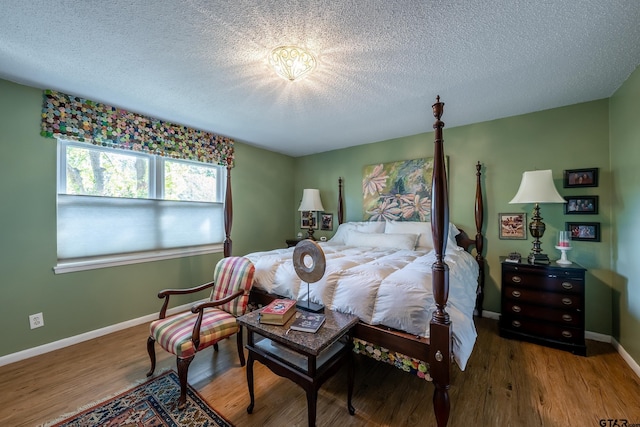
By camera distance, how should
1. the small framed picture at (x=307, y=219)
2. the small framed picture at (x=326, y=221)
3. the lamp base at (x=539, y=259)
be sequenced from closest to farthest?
the lamp base at (x=539, y=259) < the small framed picture at (x=326, y=221) < the small framed picture at (x=307, y=219)

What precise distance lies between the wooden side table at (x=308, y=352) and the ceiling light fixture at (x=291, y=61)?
1757mm

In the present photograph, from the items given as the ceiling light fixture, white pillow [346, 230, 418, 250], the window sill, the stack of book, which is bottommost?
the stack of book

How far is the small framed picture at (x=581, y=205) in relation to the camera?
8.36 ft

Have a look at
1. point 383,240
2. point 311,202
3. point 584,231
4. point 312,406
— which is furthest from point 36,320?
point 584,231

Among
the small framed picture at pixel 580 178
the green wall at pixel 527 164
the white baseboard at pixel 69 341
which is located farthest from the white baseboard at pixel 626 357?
the white baseboard at pixel 69 341

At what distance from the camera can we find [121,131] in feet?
9.04

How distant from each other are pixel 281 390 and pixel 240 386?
319mm

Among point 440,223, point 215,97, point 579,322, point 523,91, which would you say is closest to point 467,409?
point 440,223

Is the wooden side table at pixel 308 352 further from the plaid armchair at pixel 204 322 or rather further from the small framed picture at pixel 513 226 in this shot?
the small framed picture at pixel 513 226

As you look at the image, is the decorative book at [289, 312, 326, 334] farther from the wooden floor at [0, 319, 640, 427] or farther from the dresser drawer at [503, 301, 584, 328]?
the dresser drawer at [503, 301, 584, 328]

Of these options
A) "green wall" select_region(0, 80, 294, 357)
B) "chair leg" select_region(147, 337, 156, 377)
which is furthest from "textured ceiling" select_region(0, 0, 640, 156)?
"chair leg" select_region(147, 337, 156, 377)

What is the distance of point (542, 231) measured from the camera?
2641 mm

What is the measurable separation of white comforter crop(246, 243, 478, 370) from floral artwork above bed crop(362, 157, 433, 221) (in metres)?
1.35

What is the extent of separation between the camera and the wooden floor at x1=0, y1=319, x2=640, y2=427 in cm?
158
